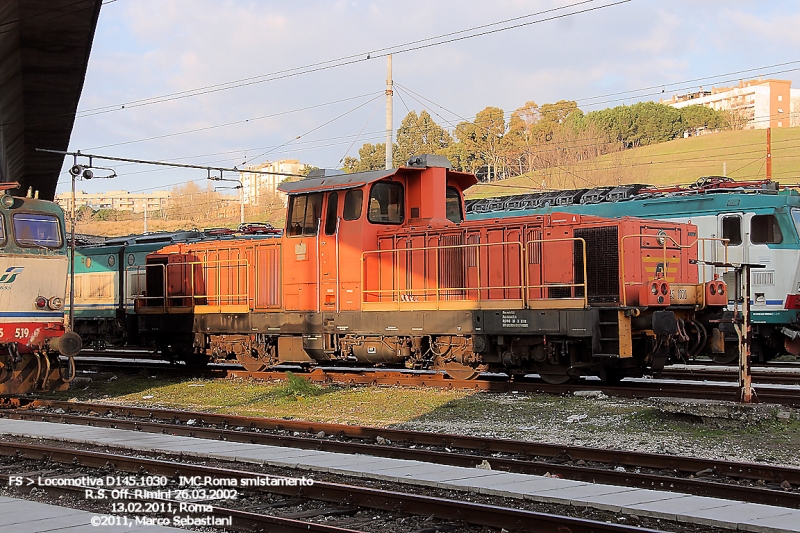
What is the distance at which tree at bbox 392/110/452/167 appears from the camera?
87.2 metres

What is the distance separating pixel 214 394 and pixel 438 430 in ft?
20.8

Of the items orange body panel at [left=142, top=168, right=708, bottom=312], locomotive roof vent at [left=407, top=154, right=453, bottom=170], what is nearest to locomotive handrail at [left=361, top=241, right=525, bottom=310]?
orange body panel at [left=142, top=168, right=708, bottom=312]

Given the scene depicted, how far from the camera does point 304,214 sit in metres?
17.3

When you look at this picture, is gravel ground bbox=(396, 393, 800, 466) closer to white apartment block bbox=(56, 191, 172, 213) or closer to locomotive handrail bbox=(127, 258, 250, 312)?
locomotive handrail bbox=(127, 258, 250, 312)

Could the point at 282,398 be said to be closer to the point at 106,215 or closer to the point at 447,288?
the point at 447,288

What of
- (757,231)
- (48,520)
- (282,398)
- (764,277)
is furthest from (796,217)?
(48,520)

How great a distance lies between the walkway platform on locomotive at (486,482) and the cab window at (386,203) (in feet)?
22.0

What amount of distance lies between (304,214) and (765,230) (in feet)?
34.3

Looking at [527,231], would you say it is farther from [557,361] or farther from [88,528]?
[88,528]

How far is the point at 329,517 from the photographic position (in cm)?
706

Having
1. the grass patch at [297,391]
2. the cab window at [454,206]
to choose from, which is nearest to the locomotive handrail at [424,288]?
the cab window at [454,206]

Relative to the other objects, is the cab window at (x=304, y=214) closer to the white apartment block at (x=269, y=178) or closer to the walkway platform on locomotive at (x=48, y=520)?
the walkway platform on locomotive at (x=48, y=520)

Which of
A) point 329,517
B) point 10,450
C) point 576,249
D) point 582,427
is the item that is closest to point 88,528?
point 329,517

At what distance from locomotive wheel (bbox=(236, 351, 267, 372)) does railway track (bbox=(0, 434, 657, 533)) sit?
9826mm
